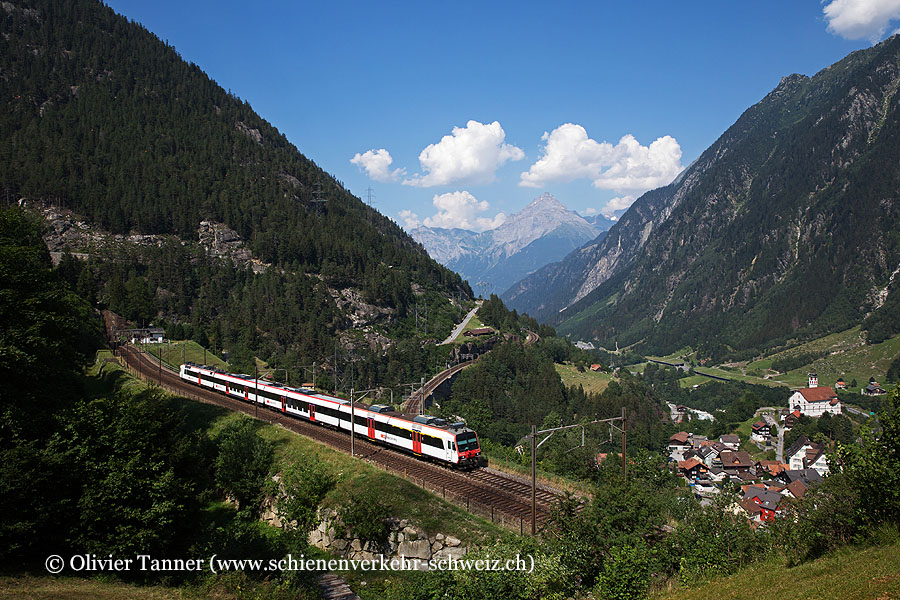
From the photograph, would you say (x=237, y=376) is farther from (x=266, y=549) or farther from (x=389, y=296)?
(x=389, y=296)

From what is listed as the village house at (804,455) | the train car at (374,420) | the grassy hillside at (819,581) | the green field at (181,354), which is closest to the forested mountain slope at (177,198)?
the green field at (181,354)

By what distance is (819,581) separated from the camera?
50.5ft

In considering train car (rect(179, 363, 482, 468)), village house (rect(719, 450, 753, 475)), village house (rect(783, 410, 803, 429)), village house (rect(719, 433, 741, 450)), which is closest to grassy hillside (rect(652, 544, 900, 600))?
train car (rect(179, 363, 482, 468))

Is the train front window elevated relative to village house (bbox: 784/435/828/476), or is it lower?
elevated

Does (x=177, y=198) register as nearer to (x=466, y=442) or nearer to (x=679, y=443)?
(x=466, y=442)

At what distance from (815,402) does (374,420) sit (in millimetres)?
146613

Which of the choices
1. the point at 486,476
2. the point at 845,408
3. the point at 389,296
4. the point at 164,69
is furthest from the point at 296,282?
the point at 845,408

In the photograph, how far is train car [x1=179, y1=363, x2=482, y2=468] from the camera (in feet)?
122

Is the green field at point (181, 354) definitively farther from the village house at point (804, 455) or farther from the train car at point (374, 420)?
the village house at point (804, 455)

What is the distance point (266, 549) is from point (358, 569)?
5.96m

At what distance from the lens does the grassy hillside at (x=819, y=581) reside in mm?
13641

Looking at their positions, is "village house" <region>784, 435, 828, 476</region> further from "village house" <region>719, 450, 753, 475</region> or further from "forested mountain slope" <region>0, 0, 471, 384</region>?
"forested mountain slope" <region>0, 0, 471, 384</region>

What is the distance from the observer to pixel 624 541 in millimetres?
20453

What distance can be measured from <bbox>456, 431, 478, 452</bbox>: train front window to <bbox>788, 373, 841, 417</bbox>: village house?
140 m
